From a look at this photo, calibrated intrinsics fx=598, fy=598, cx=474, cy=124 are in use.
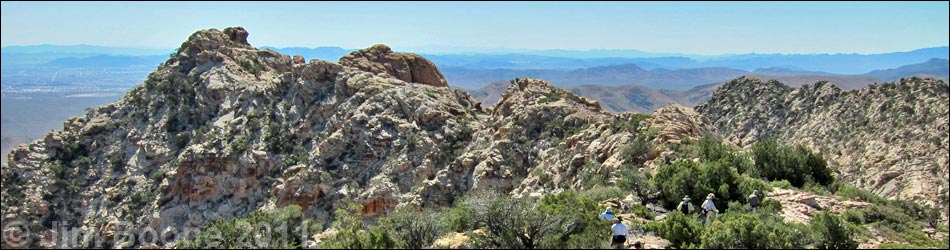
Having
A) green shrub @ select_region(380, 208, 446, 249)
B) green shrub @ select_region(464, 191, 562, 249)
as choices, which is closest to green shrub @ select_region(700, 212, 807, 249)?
green shrub @ select_region(464, 191, 562, 249)

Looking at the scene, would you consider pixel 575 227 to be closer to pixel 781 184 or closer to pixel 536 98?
pixel 781 184

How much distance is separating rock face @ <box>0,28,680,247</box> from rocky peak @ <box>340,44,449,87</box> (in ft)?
1.44

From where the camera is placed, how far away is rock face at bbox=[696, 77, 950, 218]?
37.1m

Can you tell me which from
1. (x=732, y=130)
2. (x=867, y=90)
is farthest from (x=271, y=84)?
(x=867, y=90)

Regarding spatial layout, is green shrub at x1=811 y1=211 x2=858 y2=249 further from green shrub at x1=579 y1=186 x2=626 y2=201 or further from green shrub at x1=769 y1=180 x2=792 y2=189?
green shrub at x1=579 y1=186 x2=626 y2=201

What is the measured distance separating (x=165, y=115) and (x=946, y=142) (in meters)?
56.1

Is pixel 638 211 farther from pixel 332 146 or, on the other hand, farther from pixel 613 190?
pixel 332 146

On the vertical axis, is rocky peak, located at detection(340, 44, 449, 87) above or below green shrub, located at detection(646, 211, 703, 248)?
above

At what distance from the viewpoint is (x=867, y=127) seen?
155ft

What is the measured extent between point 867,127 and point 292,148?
4446cm

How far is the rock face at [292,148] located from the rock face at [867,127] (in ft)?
57.3

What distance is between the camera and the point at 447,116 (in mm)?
44156

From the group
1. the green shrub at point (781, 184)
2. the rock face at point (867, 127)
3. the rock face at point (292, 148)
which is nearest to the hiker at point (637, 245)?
the green shrub at point (781, 184)

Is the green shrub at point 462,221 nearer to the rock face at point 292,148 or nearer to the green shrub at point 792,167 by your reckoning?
the green shrub at point 792,167
